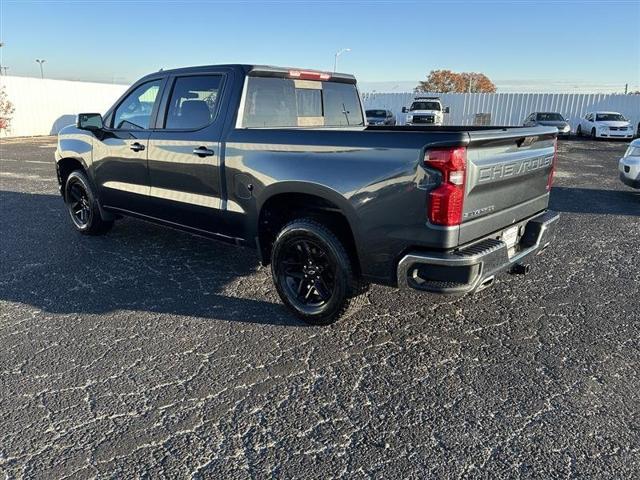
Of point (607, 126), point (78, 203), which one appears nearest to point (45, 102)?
point (78, 203)

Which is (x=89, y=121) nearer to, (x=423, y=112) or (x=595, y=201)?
(x=595, y=201)

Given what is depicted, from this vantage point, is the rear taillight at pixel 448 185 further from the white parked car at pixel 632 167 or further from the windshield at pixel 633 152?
the windshield at pixel 633 152

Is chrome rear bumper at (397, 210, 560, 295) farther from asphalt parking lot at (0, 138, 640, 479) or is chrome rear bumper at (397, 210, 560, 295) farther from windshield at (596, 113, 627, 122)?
windshield at (596, 113, 627, 122)

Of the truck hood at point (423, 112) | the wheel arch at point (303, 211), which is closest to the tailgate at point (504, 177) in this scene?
the wheel arch at point (303, 211)

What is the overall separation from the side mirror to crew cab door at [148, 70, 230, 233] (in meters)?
1.10

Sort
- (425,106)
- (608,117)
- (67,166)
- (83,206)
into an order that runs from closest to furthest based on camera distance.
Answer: (83,206)
(67,166)
(608,117)
(425,106)

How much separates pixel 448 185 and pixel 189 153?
7.95 feet

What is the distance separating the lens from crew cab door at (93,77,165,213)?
198 inches

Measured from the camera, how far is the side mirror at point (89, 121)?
18.3 ft

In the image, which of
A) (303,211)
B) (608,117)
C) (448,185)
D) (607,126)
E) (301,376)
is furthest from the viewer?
(608,117)

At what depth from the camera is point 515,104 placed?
32.7m

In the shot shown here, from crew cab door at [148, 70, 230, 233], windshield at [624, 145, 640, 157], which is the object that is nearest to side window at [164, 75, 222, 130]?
crew cab door at [148, 70, 230, 233]

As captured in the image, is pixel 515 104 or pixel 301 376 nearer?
pixel 301 376

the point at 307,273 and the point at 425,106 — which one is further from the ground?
the point at 425,106
